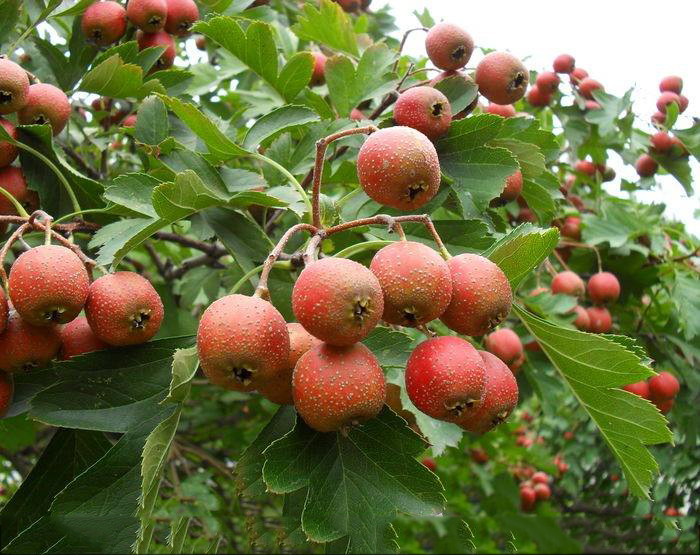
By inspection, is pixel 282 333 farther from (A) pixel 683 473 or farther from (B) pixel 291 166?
(A) pixel 683 473

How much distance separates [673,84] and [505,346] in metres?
1.81

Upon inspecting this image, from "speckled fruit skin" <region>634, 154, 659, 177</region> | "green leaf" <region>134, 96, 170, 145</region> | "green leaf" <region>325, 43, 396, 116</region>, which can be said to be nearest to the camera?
"green leaf" <region>134, 96, 170, 145</region>

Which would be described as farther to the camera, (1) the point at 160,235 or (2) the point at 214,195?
(1) the point at 160,235

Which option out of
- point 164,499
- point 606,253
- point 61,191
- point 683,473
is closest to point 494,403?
point 61,191

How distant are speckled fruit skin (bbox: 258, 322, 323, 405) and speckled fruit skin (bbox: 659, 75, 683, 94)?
8.51 ft

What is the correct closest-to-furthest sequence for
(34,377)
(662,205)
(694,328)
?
(34,377)
(694,328)
(662,205)

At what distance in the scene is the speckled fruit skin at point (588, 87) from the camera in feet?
9.78

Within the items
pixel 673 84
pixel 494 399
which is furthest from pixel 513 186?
pixel 673 84

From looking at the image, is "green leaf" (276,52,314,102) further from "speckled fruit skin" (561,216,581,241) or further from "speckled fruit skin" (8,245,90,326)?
"speckled fruit skin" (561,216,581,241)

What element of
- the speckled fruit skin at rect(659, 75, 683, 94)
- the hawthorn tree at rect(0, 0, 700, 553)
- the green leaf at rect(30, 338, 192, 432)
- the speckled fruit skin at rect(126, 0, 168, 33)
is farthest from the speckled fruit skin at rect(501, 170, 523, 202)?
the speckled fruit skin at rect(659, 75, 683, 94)

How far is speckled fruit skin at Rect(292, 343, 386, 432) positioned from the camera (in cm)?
115

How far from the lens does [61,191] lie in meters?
1.78

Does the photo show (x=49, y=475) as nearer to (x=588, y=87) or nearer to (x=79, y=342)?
(x=79, y=342)

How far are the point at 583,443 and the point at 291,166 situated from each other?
11.7 feet
